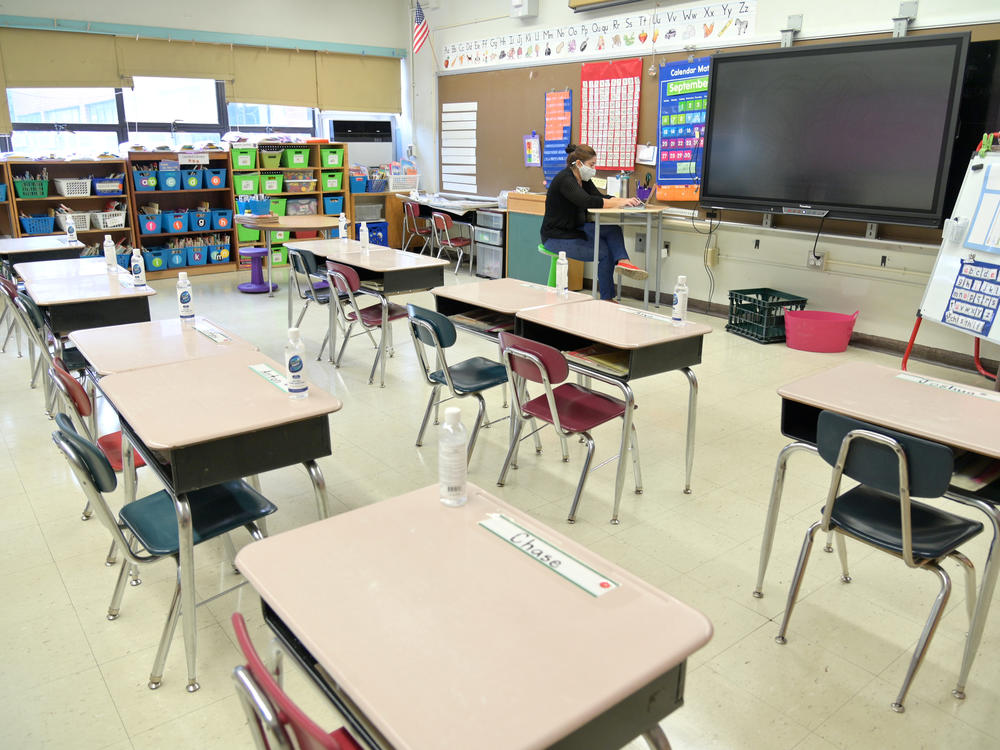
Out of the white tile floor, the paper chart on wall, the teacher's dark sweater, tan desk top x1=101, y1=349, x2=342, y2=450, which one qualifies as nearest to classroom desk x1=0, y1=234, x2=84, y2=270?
the white tile floor

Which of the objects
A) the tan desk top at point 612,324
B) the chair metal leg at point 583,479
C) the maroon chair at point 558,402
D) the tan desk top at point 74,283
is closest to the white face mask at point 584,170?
the tan desk top at point 612,324

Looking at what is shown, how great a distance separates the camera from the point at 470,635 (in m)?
1.25

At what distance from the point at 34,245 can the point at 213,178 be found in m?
2.91

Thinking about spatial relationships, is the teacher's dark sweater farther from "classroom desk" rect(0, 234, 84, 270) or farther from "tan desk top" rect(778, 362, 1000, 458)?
"tan desk top" rect(778, 362, 1000, 458)

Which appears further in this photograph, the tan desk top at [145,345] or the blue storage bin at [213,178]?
the blue storage bin at [213,178]

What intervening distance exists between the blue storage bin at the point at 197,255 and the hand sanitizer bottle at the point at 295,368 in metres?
6.69

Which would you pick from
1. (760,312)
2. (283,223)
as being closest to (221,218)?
(283,223)

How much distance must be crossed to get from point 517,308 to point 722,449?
131 cm

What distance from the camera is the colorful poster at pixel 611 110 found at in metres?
6.87

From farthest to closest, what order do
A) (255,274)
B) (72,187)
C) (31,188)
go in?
(255,274), (72,187), (31,188)

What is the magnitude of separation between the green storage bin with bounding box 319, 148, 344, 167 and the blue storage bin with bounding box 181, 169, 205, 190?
1.44m

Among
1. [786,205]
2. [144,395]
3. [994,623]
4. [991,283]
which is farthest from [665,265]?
[144,395]

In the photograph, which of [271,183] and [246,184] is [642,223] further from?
[246,184]

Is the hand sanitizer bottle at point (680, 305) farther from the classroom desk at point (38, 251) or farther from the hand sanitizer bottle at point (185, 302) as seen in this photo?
the classroom desk at point (38, 251)
